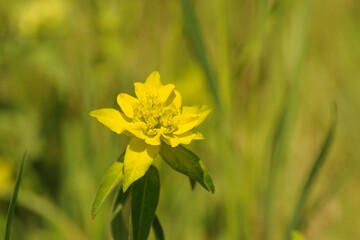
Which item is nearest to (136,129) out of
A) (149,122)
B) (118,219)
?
(149,122)

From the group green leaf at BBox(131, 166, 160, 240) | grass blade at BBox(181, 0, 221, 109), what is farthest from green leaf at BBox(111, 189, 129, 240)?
grass blade at BBox(181, 0, 221, 109)

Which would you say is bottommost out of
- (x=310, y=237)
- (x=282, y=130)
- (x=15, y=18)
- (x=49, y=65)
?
(x=310, y=237)

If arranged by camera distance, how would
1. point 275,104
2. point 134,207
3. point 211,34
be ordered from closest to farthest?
1. point 134,207
2. point 275,104
3. point 211,34

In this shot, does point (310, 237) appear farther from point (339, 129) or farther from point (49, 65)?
point (49, 65)

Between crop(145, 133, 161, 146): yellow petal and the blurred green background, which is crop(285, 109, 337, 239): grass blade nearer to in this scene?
the blurred green background

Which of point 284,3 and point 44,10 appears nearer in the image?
point 284,3

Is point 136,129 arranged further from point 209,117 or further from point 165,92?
point 209,117

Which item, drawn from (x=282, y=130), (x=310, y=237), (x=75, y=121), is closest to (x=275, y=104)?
(x=282, y=130)
